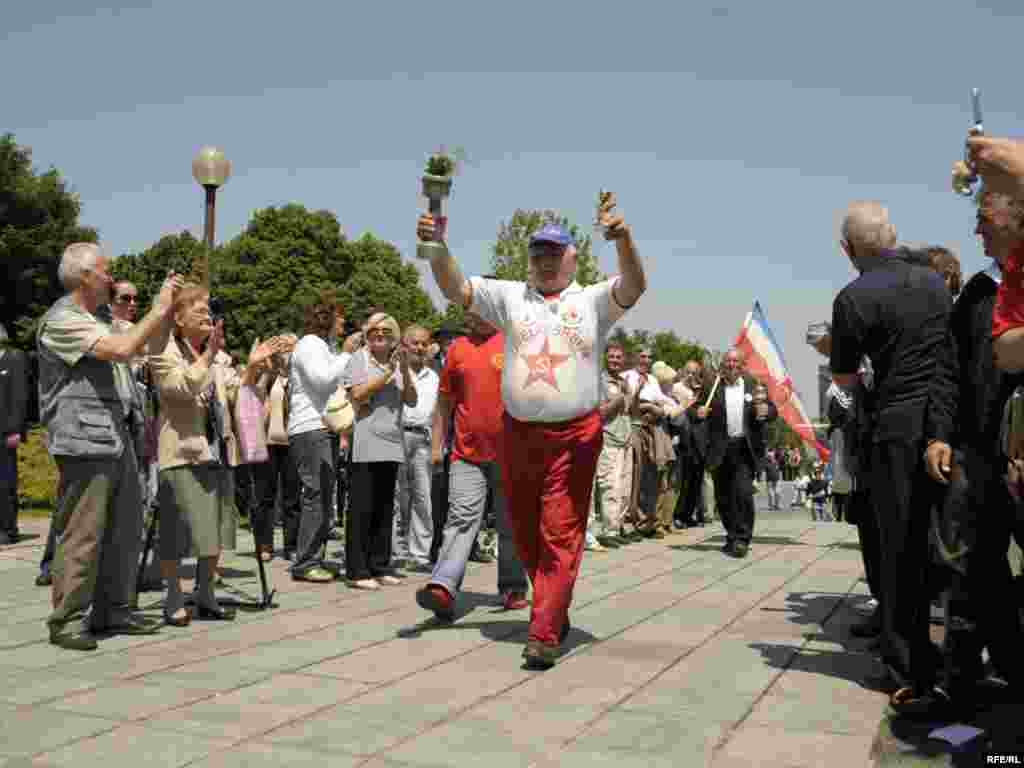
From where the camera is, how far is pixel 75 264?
20.3 ft

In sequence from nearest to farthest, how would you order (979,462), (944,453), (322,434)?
(979,462), (944,453), (322,434)

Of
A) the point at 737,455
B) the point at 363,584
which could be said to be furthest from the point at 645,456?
the point at 363,584

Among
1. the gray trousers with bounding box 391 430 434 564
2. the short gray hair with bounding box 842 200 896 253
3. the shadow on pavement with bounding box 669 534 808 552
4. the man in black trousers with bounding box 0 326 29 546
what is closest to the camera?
the short gray hair with bounding box 842 200 896 253

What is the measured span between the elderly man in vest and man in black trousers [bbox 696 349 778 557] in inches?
266

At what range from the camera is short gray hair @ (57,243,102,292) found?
6.17 m

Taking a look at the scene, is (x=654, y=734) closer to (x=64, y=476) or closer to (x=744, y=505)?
(x=64, y=476)

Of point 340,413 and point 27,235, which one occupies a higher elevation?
point 27,235

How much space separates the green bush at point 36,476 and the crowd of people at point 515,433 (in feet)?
26.9

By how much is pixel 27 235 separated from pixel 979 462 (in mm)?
41561

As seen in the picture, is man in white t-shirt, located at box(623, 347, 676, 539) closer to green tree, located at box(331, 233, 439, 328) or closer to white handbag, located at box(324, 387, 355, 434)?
white handbag, located at box(324, 387, 355, 434)

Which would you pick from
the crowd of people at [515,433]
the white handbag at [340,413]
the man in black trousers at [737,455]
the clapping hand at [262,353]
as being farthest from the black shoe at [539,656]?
the man in black trousers at [737,455]

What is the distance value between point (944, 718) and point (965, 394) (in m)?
1.31

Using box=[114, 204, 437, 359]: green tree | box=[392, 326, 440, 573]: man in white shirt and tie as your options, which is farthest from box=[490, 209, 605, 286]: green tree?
box=[392, 326, 440, 573]: man in white shirt and tie

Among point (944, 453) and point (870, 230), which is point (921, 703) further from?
point (870, 230)
